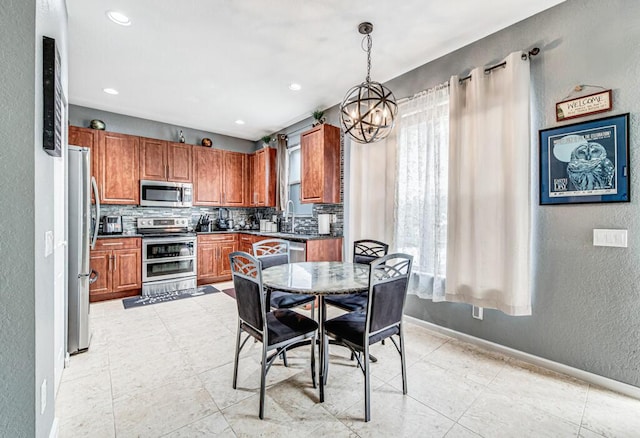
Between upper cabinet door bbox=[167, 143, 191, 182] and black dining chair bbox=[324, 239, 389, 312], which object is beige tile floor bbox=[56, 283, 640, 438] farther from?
upper cabinet door bbox=[167, 143, 191, 182]

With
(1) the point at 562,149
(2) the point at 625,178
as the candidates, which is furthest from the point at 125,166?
(2) the point at 625,178

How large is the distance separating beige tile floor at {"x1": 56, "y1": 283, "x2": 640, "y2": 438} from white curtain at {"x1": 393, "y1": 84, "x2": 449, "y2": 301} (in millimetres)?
750

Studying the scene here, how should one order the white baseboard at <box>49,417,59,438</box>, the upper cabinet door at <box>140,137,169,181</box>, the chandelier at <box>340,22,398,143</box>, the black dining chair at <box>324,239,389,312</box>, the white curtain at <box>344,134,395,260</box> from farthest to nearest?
1. the upper cabinet door at <box>140,137,169,181</box>
2. the white curtain at <box>344,134,395,260</box>
3. the black dining chair at <box>324,239,389,312</box>
4. the chandelier at <box>340,22,398,143</box>
5. the white baseboard at <box>49,417,59,438</box>

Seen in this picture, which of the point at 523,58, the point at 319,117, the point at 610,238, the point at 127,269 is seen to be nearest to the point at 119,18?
the point at 319,117

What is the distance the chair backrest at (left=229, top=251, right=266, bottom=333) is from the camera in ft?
5.83

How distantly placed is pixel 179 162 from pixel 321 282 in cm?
420

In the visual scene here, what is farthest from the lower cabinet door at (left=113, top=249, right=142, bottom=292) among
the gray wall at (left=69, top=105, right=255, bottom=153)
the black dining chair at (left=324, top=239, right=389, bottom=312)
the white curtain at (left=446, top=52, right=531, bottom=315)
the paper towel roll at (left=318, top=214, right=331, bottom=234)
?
the white curtain at (left=446, top=52, right=531, bottom=315)

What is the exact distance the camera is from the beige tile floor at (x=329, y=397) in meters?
1.70

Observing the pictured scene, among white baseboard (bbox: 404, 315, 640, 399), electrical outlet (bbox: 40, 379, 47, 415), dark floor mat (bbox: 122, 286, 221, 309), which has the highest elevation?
electrical outlet (bbox: 40, 379, 47, 415)

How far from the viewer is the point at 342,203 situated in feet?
13.9

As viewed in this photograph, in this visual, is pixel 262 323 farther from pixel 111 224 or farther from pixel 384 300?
pixel 111 224

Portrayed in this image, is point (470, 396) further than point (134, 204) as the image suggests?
No

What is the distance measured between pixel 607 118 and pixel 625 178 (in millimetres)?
447

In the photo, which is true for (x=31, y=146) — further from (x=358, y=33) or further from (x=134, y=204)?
(x=134, y=204)
